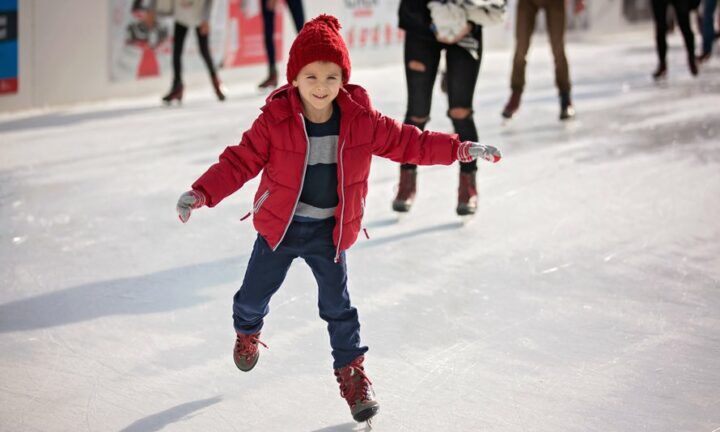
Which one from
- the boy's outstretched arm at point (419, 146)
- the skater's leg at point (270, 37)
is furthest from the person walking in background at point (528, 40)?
the boy's outstretched arm at point (419, 146)

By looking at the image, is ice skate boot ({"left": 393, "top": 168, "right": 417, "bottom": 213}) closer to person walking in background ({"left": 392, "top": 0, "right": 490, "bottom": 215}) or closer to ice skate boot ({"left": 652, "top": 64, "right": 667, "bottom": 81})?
person walking in background ({"left": 392, "top": 0, "right": 490, "bottom": 215})

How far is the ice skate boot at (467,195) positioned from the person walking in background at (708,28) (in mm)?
6666

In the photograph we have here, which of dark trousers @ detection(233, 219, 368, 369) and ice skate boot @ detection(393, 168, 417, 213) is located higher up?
dark trousers @ detection(233, 219, 368, 369)

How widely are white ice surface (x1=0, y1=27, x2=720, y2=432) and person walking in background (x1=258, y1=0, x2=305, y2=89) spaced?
1812 mm

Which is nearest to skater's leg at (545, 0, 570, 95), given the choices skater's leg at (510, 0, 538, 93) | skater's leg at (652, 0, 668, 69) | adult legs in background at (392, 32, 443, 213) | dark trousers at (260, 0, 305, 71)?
skater's leg at (510, 0, 538, 93)

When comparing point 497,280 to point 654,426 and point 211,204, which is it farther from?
point 211,204

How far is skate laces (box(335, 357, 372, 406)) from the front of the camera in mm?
2336

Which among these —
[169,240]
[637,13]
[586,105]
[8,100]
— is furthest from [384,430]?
[637,13]

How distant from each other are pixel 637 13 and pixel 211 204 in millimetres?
13667

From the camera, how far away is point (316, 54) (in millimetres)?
2207

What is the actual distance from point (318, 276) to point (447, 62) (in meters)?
1.87

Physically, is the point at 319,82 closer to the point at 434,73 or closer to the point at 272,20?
the point at 434,73

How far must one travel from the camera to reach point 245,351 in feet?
8.34

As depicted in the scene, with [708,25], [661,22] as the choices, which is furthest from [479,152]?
[708,25]
